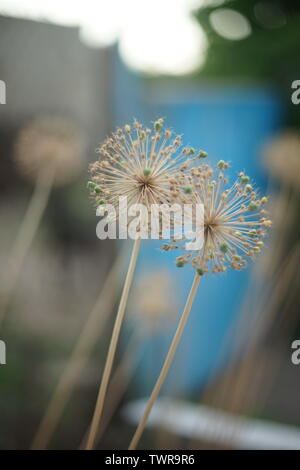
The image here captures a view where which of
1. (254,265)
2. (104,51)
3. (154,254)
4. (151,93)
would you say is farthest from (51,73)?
(254,265)

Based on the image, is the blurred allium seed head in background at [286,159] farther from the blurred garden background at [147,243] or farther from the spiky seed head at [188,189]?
the spiky seed head at [188,189]

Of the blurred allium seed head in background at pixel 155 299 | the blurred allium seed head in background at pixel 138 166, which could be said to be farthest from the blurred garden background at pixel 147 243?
the blurred allium seed head in background at pixel 138 166

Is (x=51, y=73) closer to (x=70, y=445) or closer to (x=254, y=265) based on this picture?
(x=254, y=265)

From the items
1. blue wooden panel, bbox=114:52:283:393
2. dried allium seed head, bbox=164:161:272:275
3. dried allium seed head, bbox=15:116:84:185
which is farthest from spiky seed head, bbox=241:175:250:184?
blue wooden panel, bbox=114:52:283:393

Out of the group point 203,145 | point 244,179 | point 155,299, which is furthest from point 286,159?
point 244,179

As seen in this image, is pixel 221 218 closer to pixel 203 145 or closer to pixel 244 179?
pixel 244 179
